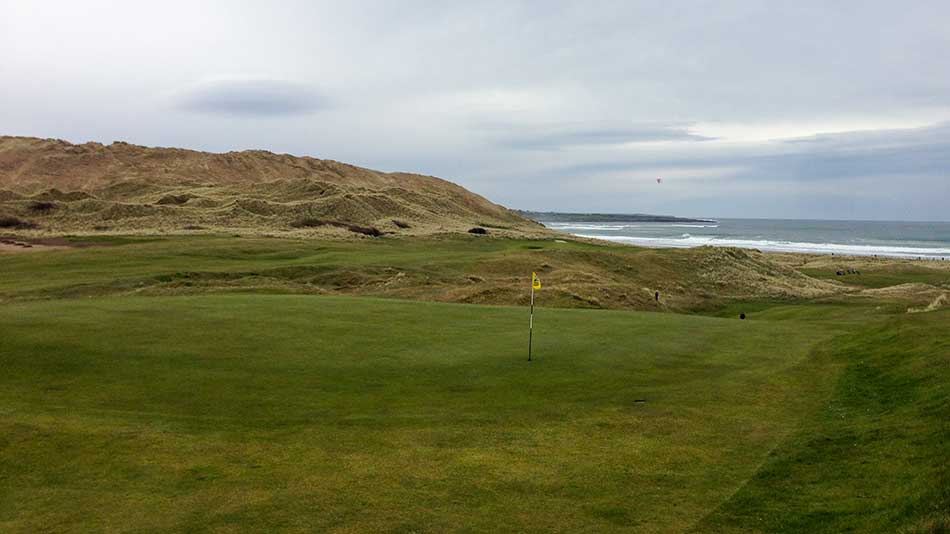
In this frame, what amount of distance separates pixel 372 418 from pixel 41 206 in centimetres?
7965

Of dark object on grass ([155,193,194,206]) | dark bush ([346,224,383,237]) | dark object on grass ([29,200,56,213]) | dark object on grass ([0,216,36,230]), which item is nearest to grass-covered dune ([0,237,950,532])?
dark bush ([346,224,383,237])

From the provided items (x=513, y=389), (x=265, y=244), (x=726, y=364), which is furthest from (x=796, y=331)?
(x=265, y=244)

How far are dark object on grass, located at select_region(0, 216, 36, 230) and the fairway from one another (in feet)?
177

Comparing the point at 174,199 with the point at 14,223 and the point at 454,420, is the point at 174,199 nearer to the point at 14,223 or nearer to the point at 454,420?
the point at 14,223

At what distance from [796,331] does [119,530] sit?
25.4 meters

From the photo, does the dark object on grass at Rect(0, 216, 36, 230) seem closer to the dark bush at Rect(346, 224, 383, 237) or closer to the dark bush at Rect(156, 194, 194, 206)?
the dark bush at Rect(156, 194, 194, 206)

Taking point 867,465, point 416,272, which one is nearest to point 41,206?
point 416,272

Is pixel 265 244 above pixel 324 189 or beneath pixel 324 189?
beneath

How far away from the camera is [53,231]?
232 ft

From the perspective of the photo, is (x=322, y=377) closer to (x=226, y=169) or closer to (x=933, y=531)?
(x=933, y=531)

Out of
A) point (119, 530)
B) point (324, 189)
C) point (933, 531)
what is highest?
point (324, 189)

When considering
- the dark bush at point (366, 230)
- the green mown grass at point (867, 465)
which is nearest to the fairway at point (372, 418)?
the green mown grass at point (867, 465)

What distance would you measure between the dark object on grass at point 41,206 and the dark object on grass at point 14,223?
6351 mm

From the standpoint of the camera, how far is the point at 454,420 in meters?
15.9
